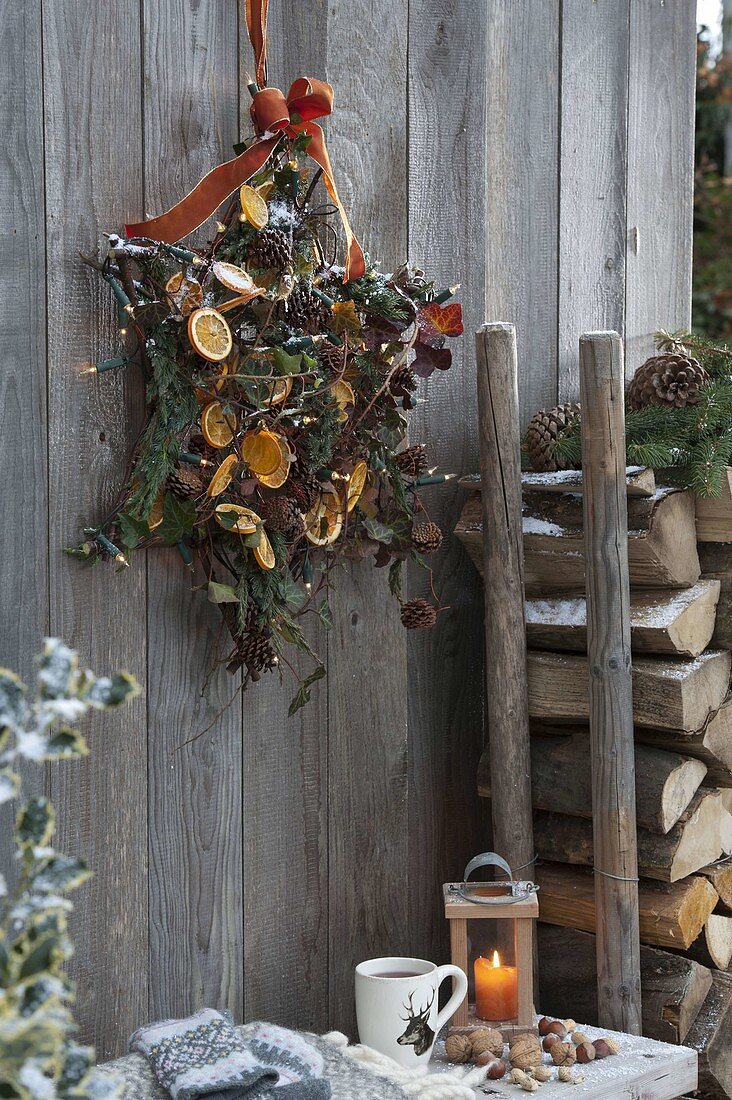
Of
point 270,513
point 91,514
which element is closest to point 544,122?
point 270,513

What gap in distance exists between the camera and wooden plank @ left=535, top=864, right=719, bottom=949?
63.5 inches

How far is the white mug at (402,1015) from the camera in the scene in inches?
Result: 54.2

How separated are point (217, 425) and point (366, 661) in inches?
18.3

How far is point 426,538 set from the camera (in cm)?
153

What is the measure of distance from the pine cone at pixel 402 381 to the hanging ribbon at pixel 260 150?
0.13 m

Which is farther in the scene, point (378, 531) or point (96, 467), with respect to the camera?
point (378, 531)

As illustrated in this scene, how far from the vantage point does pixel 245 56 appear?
1.44 meters

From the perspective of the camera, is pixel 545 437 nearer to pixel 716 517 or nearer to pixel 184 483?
pixel 716 517

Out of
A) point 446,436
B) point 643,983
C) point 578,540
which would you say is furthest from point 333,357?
point 643,983

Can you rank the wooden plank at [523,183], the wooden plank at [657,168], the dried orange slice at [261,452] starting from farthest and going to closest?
1. the wooden plank at [657,168]
2. the wooden plank at [523,183]
3. the dried orange slice at [261,452]

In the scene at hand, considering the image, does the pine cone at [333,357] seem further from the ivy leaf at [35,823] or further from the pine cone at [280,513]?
the ivy leaf at [35,823]

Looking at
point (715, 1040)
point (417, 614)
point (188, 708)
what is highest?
point (417, 614)

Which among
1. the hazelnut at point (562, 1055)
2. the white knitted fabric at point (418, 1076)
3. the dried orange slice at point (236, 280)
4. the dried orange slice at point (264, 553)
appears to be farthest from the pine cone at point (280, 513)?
the hazelnut at point (562, 1055)

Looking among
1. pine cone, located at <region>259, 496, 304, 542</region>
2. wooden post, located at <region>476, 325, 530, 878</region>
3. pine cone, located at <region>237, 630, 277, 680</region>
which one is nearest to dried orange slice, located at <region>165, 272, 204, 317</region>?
pine cone, located at <region>259, 496, 304, 542</region>
